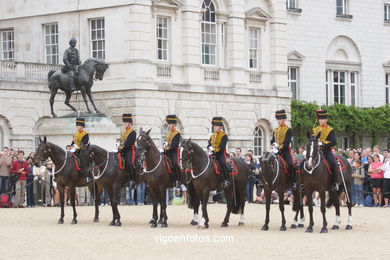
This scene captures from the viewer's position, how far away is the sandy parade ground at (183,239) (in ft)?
59.6

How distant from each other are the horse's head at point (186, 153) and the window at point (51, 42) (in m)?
21.7

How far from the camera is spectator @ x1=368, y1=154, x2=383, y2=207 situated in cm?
3400

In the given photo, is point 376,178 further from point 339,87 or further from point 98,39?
point 339,87

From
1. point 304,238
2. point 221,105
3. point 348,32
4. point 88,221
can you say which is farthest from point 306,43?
point 304,238

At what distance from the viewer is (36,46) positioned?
148 feet

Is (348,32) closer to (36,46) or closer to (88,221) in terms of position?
(36,46)

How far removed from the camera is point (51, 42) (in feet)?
147

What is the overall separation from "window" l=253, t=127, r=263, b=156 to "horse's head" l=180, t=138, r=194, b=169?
23.7 meters

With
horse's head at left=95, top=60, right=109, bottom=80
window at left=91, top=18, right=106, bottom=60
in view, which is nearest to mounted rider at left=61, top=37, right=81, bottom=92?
horse's head at left=95, top=60, right=109, bottom=80

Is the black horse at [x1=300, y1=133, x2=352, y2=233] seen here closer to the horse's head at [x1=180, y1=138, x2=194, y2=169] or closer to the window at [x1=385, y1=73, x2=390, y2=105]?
the horse's head at [x1=180, y1=138, x2=194, y2=169]

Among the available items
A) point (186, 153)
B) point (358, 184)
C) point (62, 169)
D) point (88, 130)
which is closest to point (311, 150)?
point (186, 153)

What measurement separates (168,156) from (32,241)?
218 inches

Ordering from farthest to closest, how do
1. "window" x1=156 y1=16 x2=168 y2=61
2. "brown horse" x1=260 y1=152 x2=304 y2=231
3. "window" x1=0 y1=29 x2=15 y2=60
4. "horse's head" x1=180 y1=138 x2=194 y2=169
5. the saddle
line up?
"window" x1=0 y1=29 x2=15 y2=60
"window" x1=156 y1=16 x2=168 y2=61
the saddle
"brown horse" x1=260 y1=152 x2=304 y2=231
"horse's head" x1=180 y1=138 x2=194 y2=169

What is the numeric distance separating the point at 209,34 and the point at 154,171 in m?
21.2
